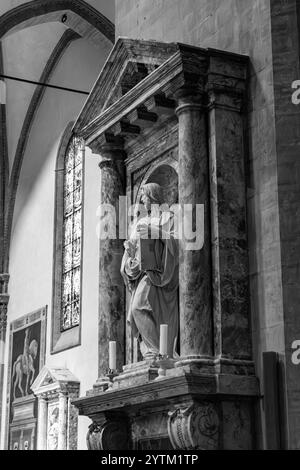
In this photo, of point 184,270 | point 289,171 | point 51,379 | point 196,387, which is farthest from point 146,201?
point 51,379

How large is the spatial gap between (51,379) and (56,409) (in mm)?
499

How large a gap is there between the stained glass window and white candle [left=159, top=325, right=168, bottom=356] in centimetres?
759

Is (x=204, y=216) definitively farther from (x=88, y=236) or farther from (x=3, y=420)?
(x=3, y=420)

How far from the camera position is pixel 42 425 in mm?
14781

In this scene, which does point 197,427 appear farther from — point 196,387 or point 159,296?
point 159,296

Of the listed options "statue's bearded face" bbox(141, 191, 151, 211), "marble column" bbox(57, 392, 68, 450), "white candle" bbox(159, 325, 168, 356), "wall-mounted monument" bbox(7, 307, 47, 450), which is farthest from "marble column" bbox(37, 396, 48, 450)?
"white candle" bbox(159, 325, 168, 356)

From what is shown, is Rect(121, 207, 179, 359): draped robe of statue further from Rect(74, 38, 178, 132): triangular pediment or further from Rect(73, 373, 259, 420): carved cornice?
Rect(74, 38, 178, 132): triangular pediment

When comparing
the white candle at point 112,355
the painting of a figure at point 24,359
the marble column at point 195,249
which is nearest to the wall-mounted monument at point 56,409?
the painting of a figure at point 24,359

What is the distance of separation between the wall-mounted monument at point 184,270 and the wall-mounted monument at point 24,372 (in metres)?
7.20

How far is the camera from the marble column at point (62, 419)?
549 inches

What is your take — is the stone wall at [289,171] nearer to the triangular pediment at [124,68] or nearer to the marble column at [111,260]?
the triangular pediment at [124,68]

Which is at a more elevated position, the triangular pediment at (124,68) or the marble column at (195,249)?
the triangular pediment at (124,68)

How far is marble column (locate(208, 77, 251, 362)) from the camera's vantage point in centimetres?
738

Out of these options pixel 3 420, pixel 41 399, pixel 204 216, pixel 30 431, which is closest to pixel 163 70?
pixel 204 216
